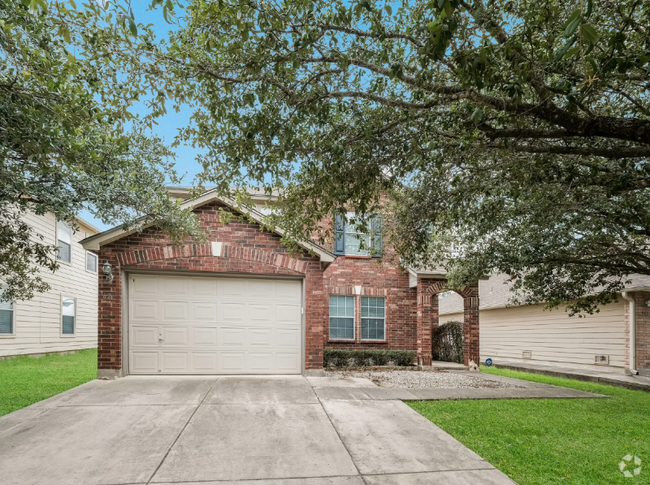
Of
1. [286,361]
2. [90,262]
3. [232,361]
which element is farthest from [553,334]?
[90,262]

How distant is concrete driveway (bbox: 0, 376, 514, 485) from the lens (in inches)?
160

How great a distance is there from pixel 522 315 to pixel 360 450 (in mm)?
15910

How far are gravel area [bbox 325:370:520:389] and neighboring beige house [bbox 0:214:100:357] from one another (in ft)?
36.5

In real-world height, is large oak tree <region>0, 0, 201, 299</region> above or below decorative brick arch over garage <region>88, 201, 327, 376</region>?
above

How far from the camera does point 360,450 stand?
189 inches

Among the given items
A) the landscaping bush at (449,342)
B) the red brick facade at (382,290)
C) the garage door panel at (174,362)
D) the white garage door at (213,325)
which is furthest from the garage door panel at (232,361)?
the landscaping bush at (449,342)

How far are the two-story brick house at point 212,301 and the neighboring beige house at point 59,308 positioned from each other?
6.22 metres

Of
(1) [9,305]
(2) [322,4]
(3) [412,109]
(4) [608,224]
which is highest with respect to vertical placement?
(2) [322,4]

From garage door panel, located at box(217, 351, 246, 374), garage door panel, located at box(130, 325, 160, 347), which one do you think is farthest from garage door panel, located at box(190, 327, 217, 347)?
garage door panel, located at box(130, 325, 160, 347)

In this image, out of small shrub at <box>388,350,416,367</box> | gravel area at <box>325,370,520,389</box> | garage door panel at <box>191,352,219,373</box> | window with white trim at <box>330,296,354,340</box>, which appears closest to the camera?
gravel area at <box>325,370,520,389</box>

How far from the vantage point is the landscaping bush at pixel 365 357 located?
497 inches

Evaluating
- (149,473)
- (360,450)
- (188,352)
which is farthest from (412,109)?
(188,352)

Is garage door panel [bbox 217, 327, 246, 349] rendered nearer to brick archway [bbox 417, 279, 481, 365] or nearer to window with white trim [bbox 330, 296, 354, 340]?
window with white trim [bbox 330, 296, 354, 340]

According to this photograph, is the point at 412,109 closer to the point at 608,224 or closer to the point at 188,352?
the point at 608,224
